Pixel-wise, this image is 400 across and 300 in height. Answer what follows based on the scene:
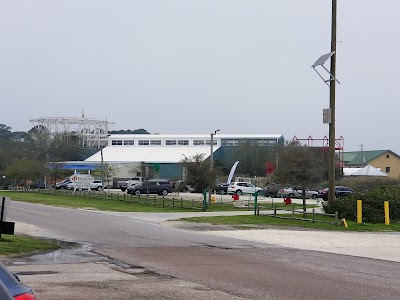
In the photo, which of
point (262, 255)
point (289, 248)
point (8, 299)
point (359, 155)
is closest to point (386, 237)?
point (289, 248)

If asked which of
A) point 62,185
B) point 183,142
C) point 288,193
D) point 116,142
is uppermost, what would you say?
point 183,142

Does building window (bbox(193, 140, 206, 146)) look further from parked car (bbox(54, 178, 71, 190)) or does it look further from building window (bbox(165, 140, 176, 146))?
parked car (bbox(54, 178, 71, 190))

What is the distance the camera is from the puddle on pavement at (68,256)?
16.7m

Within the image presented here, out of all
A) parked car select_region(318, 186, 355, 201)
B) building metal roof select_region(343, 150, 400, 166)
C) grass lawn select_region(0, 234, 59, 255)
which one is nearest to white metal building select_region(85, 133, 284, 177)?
building metal roof select_region(343, 150, 400, 166)

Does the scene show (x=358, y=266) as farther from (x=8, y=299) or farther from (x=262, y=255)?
(x=8, y=299)

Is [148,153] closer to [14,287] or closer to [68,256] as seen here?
[68,256]

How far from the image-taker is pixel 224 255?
60.1ft

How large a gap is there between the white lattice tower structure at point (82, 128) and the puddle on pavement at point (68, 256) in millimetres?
104474

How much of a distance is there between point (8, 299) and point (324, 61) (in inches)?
1131

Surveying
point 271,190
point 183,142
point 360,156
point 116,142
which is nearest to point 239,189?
point 271,190

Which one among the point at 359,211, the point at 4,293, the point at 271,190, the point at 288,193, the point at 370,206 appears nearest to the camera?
the point at 4,293

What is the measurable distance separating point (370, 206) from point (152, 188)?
37.6 metres

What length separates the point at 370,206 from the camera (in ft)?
106

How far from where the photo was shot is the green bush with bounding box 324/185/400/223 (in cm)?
3225
